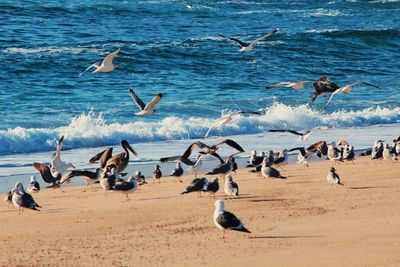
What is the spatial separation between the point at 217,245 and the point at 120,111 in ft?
46.9

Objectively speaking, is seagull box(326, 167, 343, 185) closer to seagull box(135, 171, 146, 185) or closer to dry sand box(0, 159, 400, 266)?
dry sand box(0, 159, 400, 266)

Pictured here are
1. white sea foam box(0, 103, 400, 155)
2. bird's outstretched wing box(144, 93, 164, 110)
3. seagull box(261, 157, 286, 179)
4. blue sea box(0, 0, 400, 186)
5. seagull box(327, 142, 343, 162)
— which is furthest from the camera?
blue sea box(0, 0, 400, 186)

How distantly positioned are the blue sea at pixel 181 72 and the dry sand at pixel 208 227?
14.6ft

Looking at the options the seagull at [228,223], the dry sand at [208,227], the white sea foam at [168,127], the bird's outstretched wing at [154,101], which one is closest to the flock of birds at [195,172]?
the seagull at [228,223]

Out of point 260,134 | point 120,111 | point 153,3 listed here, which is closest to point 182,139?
point 260,134

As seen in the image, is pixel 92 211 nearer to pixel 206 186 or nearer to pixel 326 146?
pixel 206 186

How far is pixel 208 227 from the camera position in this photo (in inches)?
456

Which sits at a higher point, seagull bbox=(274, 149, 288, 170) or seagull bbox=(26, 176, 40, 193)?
seagull bbox=(26, 176, 40, 193)

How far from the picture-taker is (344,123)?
2425cm

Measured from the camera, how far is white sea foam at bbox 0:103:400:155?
2020 centimetres

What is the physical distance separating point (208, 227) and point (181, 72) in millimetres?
20272

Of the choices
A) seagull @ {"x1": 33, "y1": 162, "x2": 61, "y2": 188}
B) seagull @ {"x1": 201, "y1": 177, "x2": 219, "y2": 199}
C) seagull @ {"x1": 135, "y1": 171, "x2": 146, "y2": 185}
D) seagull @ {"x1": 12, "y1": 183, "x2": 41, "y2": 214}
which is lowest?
seagull @ {"x1": 135, "y1": 171, "x2": 146, "y2": 185}

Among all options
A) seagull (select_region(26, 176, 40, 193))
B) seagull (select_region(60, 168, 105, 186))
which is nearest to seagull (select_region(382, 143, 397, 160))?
seagull (select_region(60, 168, 105, 186))

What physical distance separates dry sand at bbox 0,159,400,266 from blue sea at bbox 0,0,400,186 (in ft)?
14.6
